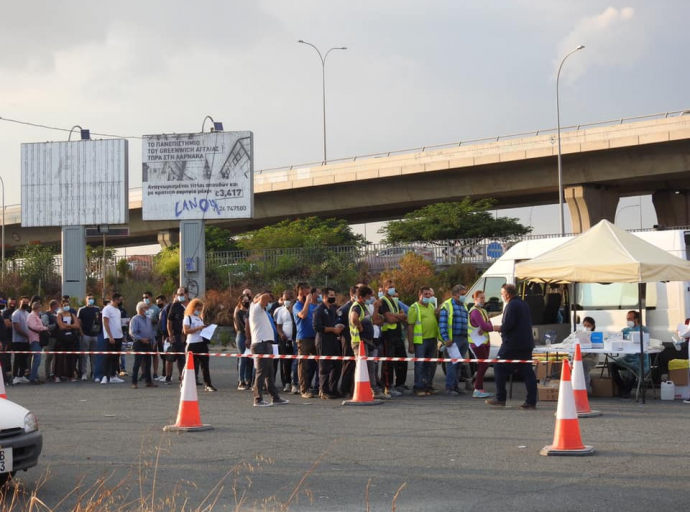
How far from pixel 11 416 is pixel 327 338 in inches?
326

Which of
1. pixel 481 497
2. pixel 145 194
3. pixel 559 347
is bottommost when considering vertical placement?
pixel 481 497

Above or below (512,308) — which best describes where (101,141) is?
above

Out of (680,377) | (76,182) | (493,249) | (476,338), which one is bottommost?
(680,377)

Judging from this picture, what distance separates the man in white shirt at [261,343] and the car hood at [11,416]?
250 inches

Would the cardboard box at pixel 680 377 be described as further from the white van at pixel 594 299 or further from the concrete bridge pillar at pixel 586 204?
the concrete bridge pillar at pixel 586 204

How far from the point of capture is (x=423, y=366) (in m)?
16.4

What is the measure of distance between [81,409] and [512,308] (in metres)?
6.57

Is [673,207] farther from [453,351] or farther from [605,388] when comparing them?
[453,351]

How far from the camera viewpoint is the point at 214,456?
9961 mm

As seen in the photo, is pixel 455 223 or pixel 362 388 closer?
pixel 362 388

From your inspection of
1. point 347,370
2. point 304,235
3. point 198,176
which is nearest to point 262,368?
point 347,370

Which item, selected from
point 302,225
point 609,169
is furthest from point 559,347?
point 302,225

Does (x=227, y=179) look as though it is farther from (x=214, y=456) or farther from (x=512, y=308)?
(x=214, y=456)

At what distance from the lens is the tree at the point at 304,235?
48906mm
